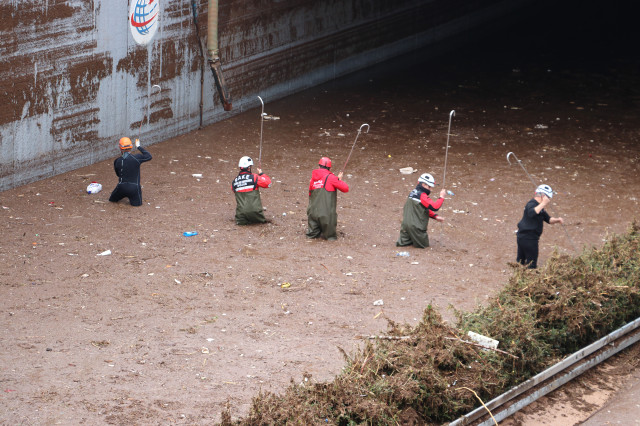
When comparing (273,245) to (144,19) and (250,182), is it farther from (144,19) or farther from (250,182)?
(144,19)

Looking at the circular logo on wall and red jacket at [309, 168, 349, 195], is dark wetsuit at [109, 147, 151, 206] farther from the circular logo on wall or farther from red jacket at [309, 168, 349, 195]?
the circular logo on wall

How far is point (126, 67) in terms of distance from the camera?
16453 millimetres

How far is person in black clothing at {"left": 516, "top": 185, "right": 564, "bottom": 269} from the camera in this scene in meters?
11.4

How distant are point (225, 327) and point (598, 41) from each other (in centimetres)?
2405

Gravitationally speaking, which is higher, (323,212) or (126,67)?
(126,67)

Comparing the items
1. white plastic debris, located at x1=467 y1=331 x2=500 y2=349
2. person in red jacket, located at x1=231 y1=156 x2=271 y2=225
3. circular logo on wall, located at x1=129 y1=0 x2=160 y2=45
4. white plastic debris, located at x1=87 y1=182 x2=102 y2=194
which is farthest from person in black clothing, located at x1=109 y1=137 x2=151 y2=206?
white plastic debris, located at x1=467 y1=331 x2=500 y2=349

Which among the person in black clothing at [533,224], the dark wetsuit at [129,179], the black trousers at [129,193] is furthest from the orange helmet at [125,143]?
the person in black clothing at [533,224]

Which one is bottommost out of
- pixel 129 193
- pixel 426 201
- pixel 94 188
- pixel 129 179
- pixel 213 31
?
pixel 94 188

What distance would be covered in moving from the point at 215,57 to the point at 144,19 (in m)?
2.17

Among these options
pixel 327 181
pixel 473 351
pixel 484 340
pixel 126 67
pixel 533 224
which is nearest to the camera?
pixel 473 351

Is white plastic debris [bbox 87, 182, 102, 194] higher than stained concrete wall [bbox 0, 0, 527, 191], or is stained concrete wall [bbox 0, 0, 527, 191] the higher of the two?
stained concrete wall [bbox 0, 0, 527, 191]

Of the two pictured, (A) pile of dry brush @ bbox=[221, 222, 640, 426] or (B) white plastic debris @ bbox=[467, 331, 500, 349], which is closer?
(A) pile of dry brush @ bbox=[221, 222, 640, 426]

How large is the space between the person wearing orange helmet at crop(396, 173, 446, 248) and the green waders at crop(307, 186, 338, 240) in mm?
1145

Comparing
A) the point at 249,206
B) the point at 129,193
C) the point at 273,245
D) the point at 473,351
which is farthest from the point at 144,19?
the point at 473,351
